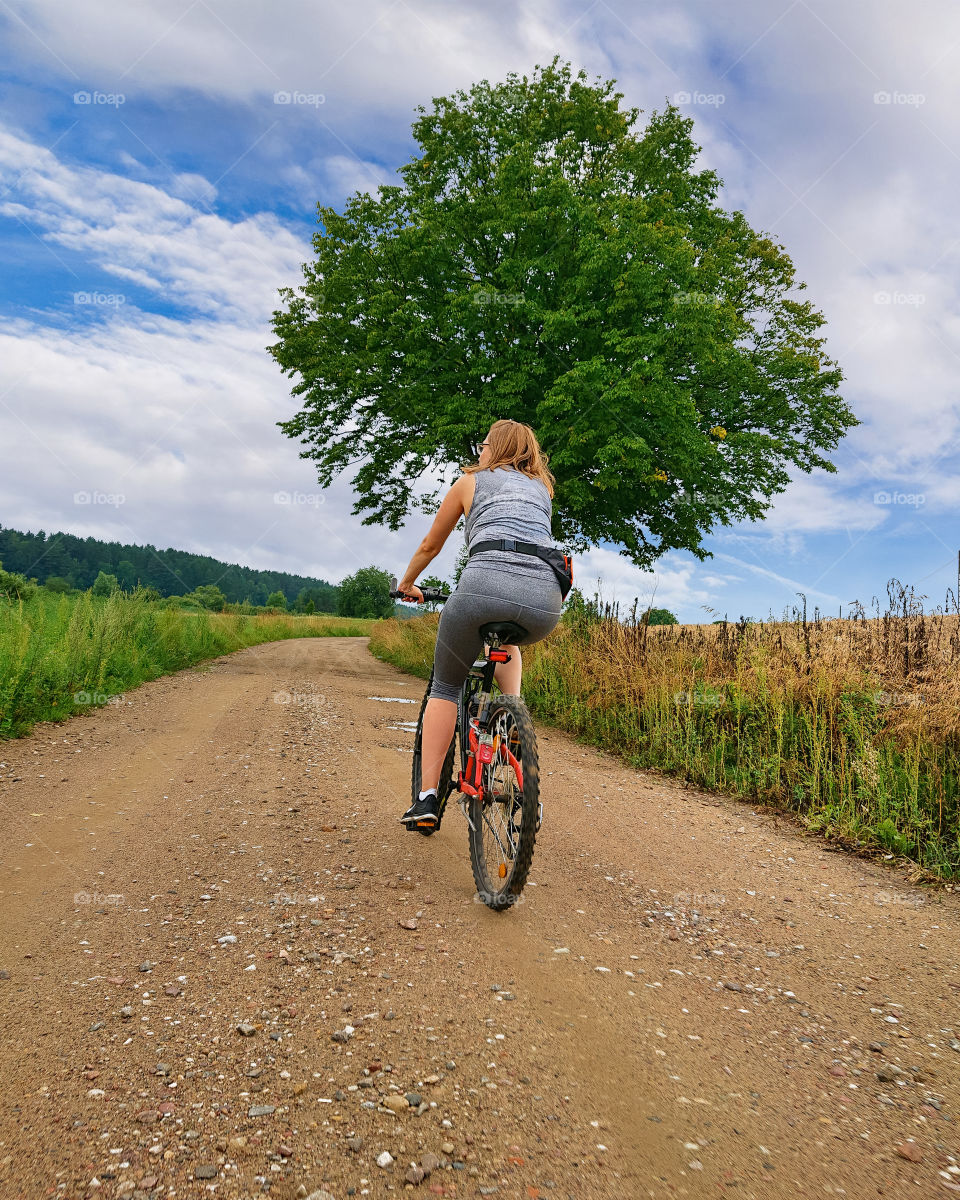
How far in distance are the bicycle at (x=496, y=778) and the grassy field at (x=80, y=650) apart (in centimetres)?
534

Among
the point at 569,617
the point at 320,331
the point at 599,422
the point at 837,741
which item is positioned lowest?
the point at 837,741

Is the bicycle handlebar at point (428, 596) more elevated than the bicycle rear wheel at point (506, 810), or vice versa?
the bicycle handlebar at point (428, 596)

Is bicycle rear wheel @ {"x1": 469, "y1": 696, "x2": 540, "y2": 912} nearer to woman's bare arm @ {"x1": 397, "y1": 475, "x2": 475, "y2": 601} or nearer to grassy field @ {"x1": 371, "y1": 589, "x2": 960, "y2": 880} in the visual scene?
woman's bare arm @ {"x1": 397, "y1": 475, "x2": 475, "y2": 601}

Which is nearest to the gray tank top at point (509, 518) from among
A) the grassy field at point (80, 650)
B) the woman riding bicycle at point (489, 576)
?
the woman riding bicycle at point (489, 576)

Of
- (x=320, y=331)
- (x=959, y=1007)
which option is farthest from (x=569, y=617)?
(x=320, y=331)

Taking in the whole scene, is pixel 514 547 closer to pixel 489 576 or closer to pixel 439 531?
pixel 489 576

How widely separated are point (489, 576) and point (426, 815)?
1.33m

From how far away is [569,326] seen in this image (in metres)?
14.7

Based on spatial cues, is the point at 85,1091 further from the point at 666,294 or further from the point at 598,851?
the point at 666,294

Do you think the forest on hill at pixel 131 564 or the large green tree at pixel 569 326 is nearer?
the large green tree at pixel 569 326

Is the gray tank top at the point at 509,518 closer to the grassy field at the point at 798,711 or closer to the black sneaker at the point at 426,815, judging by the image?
the black sneaker at the point at 426,815

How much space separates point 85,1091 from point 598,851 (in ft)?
10.5

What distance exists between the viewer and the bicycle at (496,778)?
3102 mm

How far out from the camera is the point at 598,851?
4570mm
